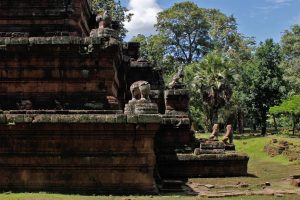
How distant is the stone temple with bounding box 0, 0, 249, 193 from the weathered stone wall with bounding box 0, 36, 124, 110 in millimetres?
25

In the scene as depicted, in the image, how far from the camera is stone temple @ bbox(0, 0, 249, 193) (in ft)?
32.1

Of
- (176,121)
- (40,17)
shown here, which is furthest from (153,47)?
(40,17)

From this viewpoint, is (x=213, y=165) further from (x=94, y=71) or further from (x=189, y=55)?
(x=189, y=55)

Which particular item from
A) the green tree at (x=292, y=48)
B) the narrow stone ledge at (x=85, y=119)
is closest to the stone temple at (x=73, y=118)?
the narrow stone ledge at (x=85, y=119)

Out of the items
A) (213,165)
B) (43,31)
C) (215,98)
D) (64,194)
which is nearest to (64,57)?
(43,31)

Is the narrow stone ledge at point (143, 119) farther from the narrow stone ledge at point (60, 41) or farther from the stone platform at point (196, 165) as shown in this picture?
the stone platform at point (196, 165)

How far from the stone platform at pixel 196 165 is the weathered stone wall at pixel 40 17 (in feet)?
15.6

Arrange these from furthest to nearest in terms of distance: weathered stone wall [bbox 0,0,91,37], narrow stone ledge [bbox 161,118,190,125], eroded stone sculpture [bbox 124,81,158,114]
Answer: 1. narrow stone ledge [bbox 161,118,190,125]
2. weathered stone wall [bbox 0,0,91,37]
3. eroded stone sculpture [bbox 124,81,158,114]

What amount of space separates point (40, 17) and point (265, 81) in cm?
3217

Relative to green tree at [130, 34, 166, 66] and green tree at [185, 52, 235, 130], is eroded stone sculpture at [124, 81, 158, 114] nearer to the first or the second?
green tree at [185, 52, 235, 130]

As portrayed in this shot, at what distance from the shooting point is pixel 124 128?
9.77 m

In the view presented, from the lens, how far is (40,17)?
12.5 meters

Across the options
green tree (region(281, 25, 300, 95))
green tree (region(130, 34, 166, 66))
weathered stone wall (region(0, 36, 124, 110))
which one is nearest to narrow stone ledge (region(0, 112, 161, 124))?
weathered stone wall (region(0, 36, 124, 110))

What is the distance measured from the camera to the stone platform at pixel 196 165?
13.8 metres
